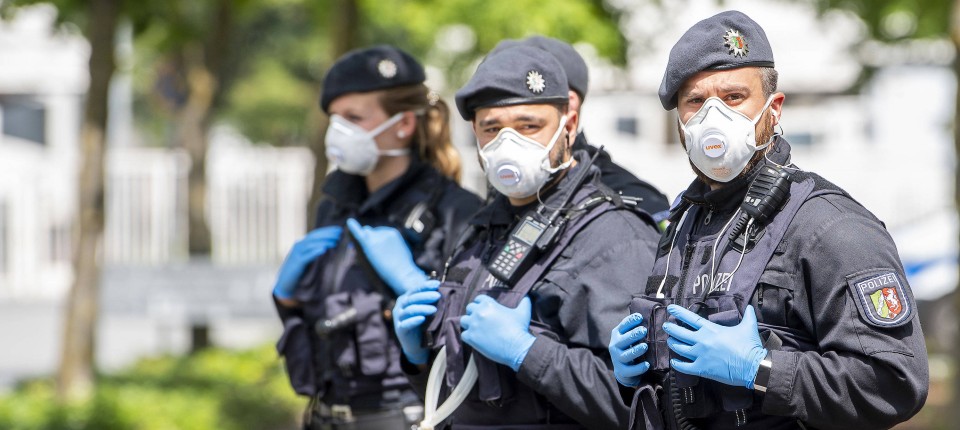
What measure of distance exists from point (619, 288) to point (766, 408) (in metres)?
0.70

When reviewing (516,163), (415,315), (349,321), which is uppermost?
(516,163)

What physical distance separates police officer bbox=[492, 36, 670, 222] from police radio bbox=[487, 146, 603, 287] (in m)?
0.28

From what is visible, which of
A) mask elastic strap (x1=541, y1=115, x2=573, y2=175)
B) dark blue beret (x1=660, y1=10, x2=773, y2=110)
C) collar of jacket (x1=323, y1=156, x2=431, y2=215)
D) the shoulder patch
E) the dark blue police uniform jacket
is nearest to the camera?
the shoulder patch

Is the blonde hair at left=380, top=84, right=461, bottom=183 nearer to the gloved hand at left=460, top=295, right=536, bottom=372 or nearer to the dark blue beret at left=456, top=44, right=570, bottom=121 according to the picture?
the dark blue beret at left=456, top=44, right=570, bottom=121

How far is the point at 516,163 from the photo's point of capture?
10.5ft

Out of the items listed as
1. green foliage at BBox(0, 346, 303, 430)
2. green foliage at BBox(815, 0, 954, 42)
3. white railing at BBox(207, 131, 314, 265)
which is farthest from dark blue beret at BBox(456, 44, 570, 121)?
white railing at BBox(207, 131, 314, 265)

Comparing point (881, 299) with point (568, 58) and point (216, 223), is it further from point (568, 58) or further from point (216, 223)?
point (216, 223)

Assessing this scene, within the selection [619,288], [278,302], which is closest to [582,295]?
[619,288]

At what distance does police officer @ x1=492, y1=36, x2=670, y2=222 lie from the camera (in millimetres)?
3490

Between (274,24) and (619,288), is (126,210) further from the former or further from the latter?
(619,288)

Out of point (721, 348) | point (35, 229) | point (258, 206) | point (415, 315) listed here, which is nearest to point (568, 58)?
point (415, 315)

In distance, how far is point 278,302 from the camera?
14.4ft

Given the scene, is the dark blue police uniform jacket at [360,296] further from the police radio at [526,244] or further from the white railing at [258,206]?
the white railing at [258,206]

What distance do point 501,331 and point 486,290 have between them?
239 millimetres
